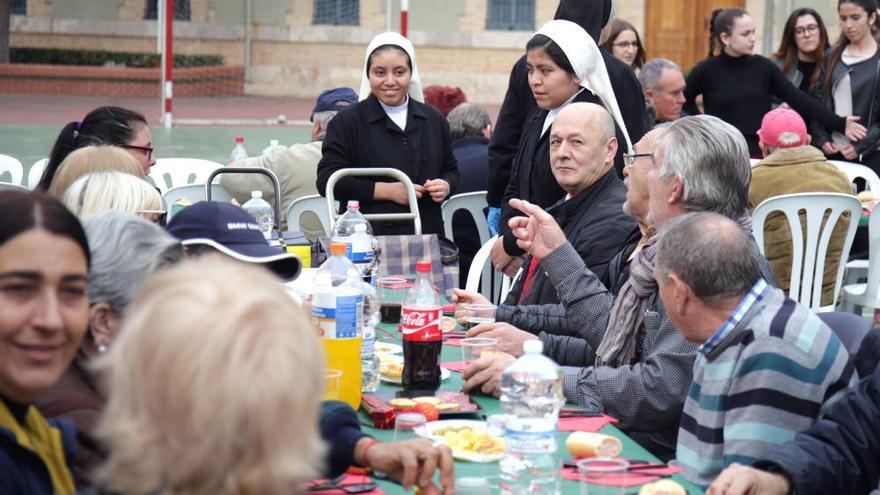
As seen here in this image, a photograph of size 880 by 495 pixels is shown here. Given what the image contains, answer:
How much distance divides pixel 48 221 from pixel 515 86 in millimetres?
4432

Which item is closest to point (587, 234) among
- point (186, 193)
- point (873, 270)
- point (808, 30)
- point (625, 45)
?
point (873, 270)

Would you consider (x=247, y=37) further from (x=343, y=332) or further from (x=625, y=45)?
(x=343, y=332)

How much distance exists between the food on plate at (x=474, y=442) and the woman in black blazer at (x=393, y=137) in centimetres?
340

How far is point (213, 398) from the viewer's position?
1553 mm

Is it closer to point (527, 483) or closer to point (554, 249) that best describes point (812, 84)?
point (554, 249)

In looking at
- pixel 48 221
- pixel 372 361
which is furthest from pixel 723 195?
pixel 48 221

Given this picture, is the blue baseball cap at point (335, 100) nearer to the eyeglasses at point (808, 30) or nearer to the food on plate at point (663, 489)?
the eyeglasses at point (808, 30)

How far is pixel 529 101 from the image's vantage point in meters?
6.43

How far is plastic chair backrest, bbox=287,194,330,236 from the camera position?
6.89 metres

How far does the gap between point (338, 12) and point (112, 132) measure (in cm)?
2384

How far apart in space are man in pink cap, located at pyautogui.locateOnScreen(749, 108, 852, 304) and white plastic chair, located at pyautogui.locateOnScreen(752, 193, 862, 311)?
0.05 metres

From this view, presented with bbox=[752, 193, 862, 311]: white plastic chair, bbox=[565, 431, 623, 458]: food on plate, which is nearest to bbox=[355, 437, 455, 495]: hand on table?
bbox=[565, 431, 623, 458]: food on plate

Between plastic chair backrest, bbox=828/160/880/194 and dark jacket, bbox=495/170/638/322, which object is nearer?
dark jacket, bbox=495/170/638/322

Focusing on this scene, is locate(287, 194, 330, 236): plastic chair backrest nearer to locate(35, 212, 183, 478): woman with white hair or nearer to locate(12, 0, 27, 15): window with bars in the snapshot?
locate(35, 212, 183, 478): woman with white hair
